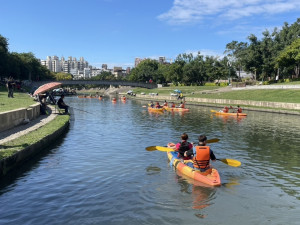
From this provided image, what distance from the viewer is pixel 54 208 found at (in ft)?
30.8

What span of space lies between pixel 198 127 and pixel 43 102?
15.3 metres

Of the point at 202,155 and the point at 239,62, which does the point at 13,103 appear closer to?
the point at 202,155

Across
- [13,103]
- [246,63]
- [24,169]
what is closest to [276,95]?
[246,63]

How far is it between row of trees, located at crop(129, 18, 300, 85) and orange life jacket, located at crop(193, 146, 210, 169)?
64.2 metres

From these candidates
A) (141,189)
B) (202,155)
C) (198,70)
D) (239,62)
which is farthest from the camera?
(198,70)

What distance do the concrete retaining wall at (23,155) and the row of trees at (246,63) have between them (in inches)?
2536

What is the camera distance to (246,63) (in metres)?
88.7

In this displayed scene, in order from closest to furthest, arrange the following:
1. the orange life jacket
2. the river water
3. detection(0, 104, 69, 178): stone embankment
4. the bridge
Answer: the river water < the orange life jacket < detection(0, 104, 69, 178): stone embankment < the bridge

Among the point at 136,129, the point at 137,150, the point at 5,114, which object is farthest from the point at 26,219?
the point at 136,129

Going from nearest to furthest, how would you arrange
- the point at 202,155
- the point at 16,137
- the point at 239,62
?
the point at 202,155 < the point at 16,137 < the point at 239,62

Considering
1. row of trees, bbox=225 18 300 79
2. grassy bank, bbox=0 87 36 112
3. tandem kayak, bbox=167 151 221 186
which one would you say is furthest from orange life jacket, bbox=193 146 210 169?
row of trees, bbox=225 18 300 79

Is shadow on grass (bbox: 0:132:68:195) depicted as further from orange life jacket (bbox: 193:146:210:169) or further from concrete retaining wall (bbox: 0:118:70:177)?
orange life jacket (bbox: 193:146:210:169)

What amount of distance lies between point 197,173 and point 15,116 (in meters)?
13.7

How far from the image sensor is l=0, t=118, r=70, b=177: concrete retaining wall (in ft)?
39.1
